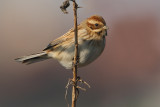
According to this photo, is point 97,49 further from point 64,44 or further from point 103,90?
point 103,90

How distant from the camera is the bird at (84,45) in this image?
4.38 metres

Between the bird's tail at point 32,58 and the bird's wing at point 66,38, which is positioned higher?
the bird's wing at point 66,38

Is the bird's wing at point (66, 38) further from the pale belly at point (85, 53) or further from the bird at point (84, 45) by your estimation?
the pale belly at point (85, 53)

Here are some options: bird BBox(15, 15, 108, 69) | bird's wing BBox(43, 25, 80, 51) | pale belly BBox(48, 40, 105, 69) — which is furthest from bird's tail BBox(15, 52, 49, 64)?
pale belly BBox(48, 40, 105, 69)

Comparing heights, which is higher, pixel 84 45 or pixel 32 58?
pixel 84 45

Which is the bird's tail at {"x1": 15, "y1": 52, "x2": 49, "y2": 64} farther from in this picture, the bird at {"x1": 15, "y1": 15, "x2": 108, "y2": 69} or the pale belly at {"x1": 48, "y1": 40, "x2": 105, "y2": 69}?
the pale belly at {"x1": 48, "y1": 40, "x2": 105, "y2": 69}

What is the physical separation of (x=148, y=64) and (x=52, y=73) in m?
3.13

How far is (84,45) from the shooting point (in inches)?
173

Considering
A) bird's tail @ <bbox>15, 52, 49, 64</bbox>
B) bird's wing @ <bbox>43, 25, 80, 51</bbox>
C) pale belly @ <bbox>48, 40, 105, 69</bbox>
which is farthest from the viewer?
bird's wing @ <bbox>43, 25, 80, 51</bbox>

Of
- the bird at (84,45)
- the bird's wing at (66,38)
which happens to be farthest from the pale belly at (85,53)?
the bird's wing at (66,38)

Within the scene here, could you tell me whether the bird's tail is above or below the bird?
below

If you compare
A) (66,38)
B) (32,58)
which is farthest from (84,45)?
(32,58)

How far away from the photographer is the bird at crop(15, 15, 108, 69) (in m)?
4.38

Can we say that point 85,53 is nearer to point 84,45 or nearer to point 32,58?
point 84,45
